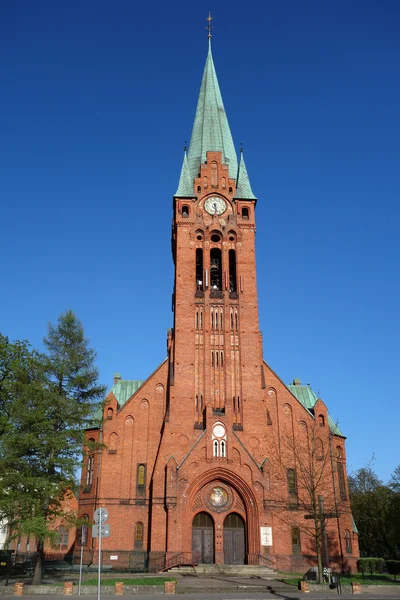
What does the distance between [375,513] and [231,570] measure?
3298 cm

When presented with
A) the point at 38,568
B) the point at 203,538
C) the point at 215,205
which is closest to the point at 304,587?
the point at 203,538

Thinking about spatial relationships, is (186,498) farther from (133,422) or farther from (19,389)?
(19,389)

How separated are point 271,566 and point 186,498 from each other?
7.05m

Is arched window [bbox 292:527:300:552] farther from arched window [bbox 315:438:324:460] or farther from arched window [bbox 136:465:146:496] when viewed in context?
arched window [bbox 136:465:146:496]

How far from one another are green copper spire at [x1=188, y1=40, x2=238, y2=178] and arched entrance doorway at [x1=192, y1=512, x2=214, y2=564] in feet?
94.4

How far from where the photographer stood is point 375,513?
6291 centimetres

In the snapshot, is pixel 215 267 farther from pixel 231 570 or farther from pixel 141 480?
pixel 231 570

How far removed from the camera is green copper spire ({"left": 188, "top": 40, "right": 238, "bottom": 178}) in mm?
52188

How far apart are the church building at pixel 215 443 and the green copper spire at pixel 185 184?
0.56ft

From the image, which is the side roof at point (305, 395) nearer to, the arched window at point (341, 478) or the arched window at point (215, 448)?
the arched window at point (341, 478)

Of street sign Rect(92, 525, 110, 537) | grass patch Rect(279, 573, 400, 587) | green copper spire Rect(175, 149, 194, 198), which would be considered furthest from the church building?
street sign Rect(92, 525, 110, 537)

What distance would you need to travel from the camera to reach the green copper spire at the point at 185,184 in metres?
49.6

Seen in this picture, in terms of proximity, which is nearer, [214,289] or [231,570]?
[231,570]

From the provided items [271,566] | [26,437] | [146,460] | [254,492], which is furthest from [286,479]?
[26,437]
